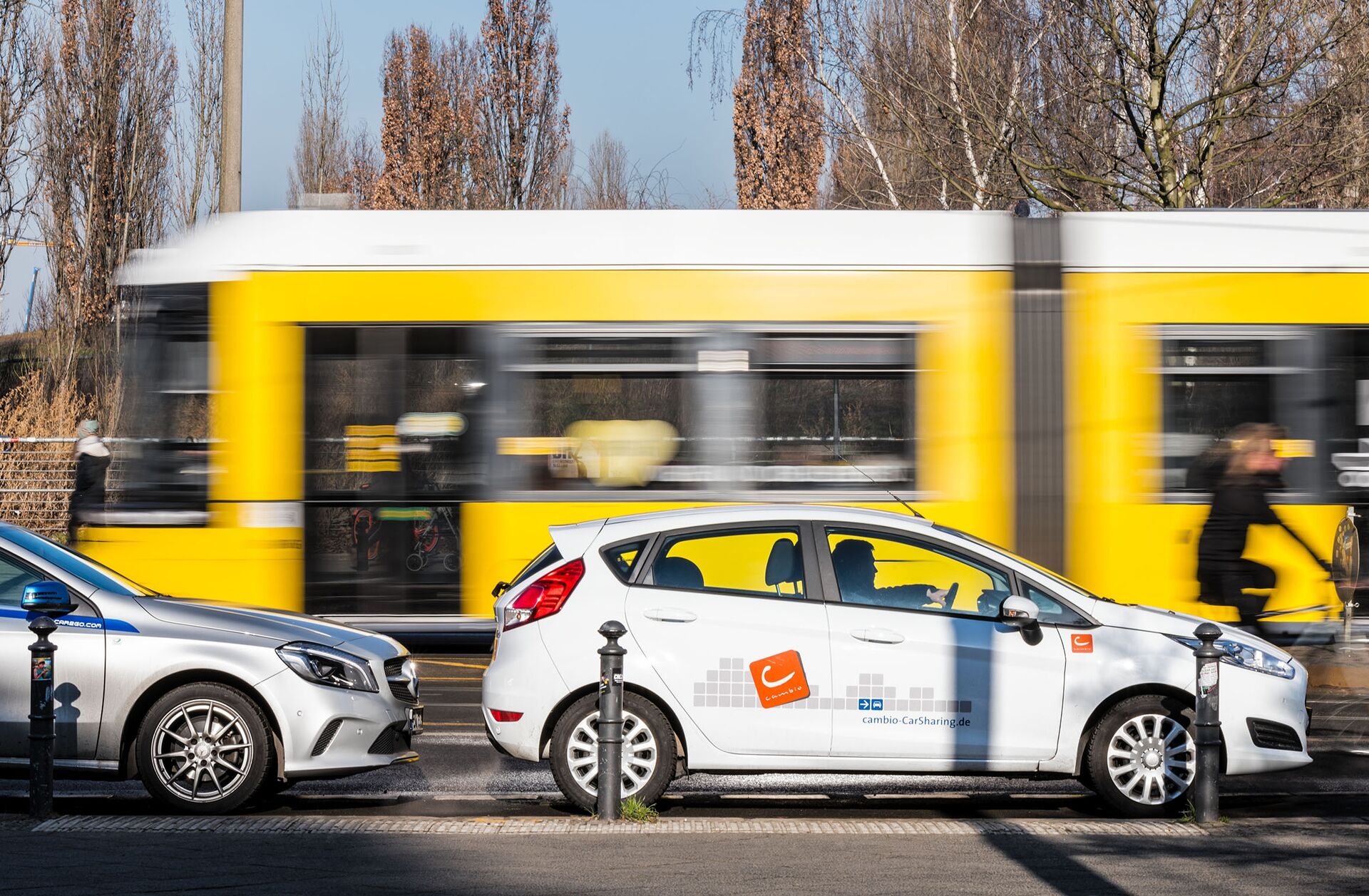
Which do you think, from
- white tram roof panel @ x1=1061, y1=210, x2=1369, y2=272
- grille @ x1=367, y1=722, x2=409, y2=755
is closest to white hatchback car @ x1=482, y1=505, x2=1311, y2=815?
grille @ x1=367, y1=722, x2=409, y2=755

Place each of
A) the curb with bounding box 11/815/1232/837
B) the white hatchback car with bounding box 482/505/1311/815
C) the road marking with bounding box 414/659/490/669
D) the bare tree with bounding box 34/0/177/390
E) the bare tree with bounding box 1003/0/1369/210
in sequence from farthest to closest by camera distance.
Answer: the bare tree with bounding box 34/0/177/390, the bare tree with bounding box 1003/0/1369/210, the road marking with bounding box 414/659/490/669, the white hatchback car with bounding box 482/505/1311/815, the curb with bounding box 11/815/1232/837

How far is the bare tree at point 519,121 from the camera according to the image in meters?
40.5

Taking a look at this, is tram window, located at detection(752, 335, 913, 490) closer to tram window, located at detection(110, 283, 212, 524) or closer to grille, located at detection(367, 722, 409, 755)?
tram window, located at detection(110, 283, 212, 524)

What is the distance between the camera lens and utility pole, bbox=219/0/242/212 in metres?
17.5

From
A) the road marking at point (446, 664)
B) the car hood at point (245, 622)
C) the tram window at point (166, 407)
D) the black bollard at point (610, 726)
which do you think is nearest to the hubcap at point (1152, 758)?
the black bollard at point (610, 726)

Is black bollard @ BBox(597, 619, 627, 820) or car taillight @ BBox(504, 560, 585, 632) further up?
car taillight @ BBox(504, 560, 585, 632)

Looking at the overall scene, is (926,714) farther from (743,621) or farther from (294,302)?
(294,302)

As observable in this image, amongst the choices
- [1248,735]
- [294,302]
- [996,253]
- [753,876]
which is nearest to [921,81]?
[996,253]

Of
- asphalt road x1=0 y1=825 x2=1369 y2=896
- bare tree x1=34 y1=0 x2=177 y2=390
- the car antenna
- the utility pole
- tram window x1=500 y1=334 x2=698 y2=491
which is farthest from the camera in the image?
bare tree x1=34 y1=0 x2=177 y2=390

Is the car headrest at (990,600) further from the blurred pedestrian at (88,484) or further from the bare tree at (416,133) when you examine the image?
the bare tree at (416,133)

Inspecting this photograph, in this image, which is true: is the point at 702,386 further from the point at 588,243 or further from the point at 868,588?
the point at 868,588

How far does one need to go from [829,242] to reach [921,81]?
11359 mm

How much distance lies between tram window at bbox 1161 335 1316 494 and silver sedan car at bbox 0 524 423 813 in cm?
705

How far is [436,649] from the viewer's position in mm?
14688
